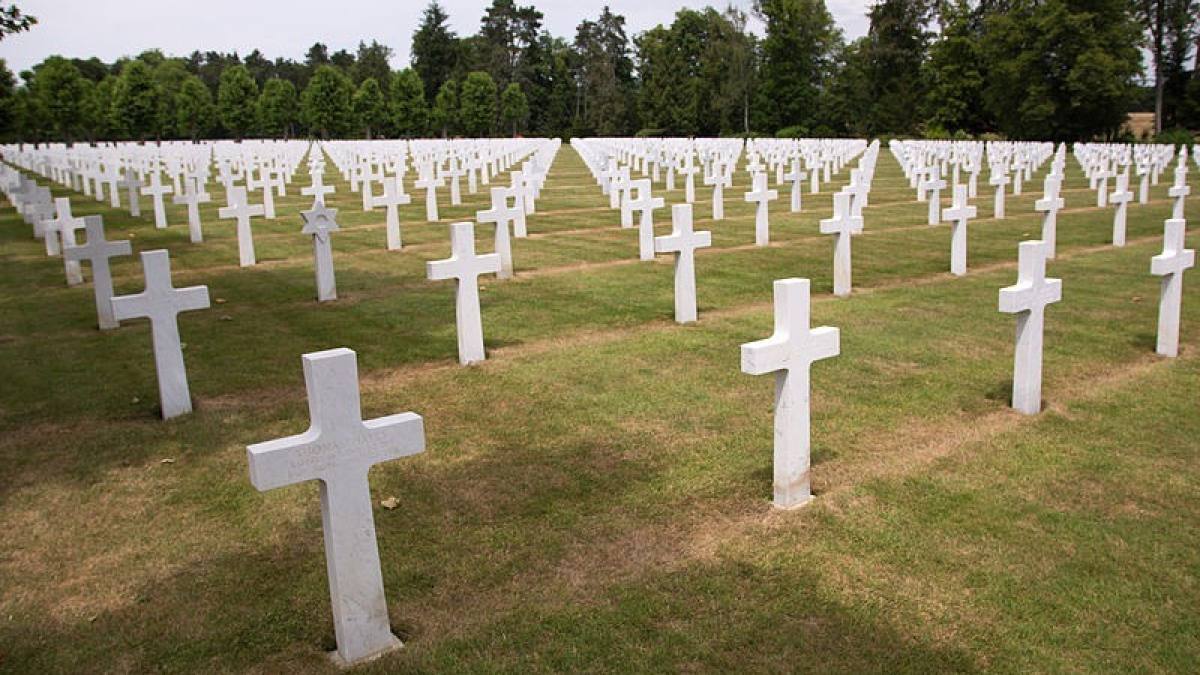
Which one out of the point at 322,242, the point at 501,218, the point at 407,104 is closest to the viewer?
the point at 322,242

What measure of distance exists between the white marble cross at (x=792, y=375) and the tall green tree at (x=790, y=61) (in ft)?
229

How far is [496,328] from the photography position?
935cm

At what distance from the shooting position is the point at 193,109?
73.4m

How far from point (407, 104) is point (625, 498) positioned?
75524 millimetres

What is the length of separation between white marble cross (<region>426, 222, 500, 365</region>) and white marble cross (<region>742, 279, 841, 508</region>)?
140 inches

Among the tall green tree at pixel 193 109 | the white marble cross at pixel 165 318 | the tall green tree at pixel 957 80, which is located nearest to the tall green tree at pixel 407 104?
the tall green tree at pixel 193 109

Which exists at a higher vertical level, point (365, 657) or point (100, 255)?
point (100, 255)

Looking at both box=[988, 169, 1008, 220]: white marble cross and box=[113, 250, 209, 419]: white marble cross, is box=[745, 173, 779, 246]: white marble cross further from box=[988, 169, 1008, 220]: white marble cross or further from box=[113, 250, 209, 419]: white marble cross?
box=[113, 250, 209, 419]: white marble cross

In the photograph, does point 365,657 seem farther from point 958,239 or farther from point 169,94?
point 169,94

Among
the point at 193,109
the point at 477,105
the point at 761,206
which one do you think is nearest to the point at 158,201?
the point at 761,206

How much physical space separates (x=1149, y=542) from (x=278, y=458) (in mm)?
3852

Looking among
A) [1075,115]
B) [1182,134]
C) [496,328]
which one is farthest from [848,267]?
[1075,115]

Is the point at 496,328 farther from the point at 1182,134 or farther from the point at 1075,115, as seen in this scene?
the point at 1075,115

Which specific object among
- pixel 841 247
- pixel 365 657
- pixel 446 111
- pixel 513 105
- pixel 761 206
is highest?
pixel 513 105
